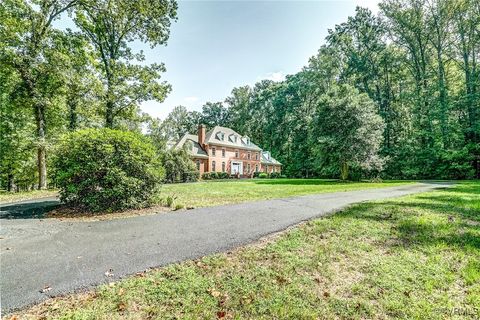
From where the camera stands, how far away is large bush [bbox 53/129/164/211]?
730 centimetres

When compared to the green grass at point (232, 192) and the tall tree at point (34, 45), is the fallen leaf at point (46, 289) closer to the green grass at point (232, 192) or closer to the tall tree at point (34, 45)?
the green grass at point (232, 192)

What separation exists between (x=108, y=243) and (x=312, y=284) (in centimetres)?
360

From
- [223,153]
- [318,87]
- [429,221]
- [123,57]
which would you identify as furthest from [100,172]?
[318,87]

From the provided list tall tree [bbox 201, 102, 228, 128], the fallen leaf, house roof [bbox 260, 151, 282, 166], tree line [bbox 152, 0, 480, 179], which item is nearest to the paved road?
the fallen leaf

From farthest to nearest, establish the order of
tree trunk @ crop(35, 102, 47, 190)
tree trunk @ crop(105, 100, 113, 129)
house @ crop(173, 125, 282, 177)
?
1. house @ crop(173, 125, 282, 177)
2. tree trunk @ crop(105, 100, 113, 129)
3. tree trunk @ crop(35, 102, 47, 190)

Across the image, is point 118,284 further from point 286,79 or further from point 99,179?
point 286,79

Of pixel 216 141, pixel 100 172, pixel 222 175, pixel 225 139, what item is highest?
pixel 225 139

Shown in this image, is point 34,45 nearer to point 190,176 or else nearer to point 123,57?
point 123,57

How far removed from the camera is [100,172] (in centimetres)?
750

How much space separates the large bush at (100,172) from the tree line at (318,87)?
7.15 meters

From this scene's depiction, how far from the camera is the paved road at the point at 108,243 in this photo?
3205 mm

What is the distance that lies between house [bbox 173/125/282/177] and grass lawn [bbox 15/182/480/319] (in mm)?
29384

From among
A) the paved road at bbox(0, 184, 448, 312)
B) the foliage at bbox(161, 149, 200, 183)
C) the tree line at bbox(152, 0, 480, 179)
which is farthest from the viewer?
the foliage at bbox(161, 149, 200, 183)

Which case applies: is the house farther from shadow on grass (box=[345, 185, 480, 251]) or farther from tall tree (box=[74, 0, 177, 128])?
shadow on grass (box=[345, 185, 480, 251])
